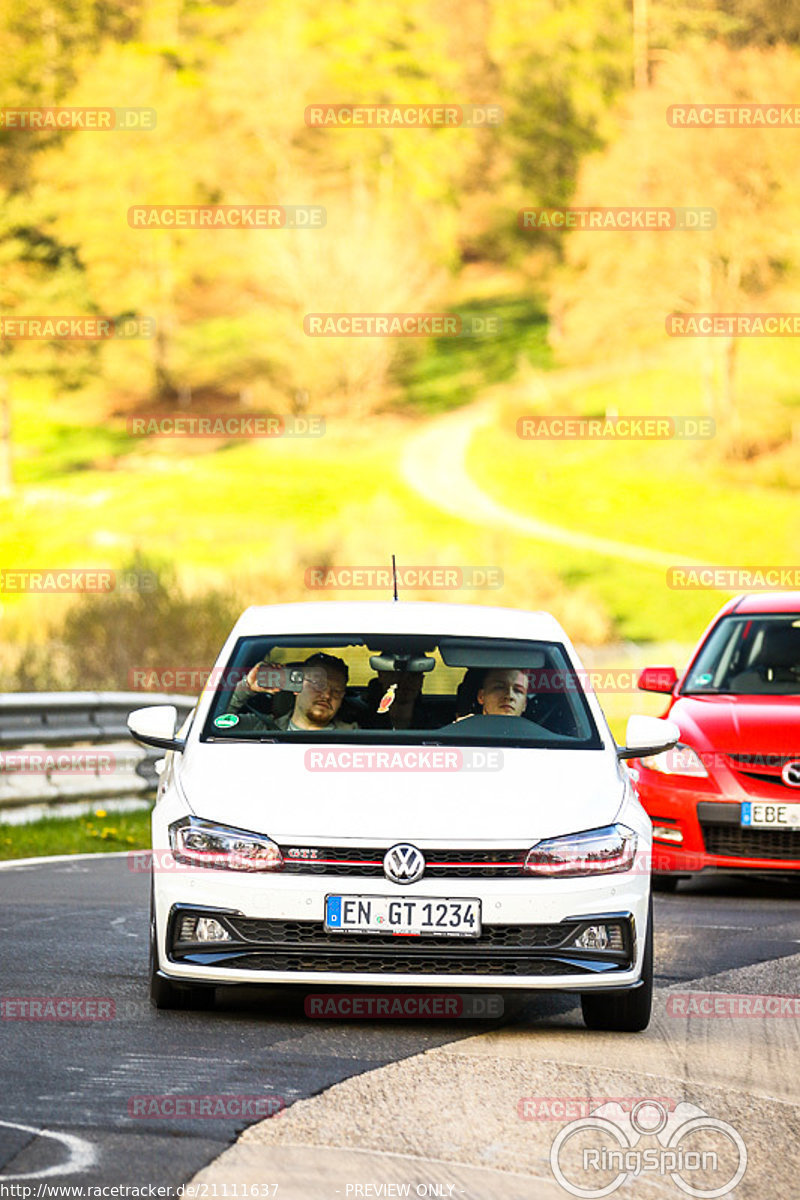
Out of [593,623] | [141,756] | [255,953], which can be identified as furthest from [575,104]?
[255,953]

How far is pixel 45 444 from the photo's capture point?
76875mm

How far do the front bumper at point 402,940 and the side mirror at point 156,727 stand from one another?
A: 2.98ft

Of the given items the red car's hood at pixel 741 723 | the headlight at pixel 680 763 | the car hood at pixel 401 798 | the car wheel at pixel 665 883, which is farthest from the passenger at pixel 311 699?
the car wheel at pixel 665 883

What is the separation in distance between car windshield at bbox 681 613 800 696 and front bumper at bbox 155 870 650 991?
6.14 m

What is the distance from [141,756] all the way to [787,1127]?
36.6 ft

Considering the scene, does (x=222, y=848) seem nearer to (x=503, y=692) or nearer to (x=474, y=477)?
(x=503, y=692)

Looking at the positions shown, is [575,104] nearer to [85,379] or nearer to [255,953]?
[85,379]

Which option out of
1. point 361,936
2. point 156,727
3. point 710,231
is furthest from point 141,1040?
point 710,231

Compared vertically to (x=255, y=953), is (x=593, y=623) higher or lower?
lower

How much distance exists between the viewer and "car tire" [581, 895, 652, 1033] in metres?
7.68

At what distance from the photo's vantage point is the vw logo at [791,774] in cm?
1224

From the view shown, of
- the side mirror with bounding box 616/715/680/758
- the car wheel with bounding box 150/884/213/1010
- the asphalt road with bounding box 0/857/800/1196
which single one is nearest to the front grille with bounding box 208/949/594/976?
the asphalt road with bounding box 0/857/800/1196

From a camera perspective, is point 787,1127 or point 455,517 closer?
point 787,1127

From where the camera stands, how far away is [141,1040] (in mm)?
7238
